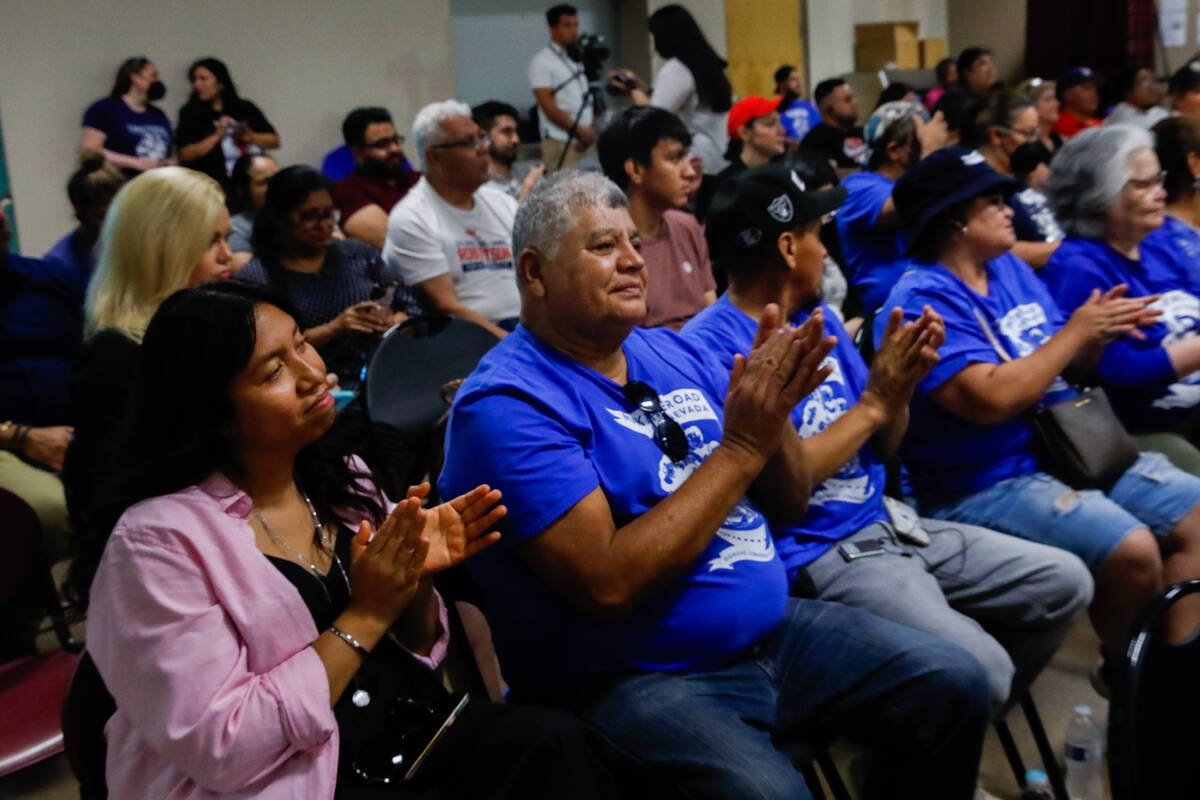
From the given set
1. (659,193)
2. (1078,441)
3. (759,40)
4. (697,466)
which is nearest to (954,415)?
(1078,441)

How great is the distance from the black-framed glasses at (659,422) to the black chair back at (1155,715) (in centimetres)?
74

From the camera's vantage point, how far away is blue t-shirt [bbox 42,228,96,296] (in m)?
3.35

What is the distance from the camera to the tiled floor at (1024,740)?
7.72 ft

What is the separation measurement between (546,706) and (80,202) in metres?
2.99

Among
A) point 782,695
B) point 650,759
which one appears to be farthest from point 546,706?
point 782,695

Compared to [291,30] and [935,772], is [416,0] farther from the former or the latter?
[935,772]

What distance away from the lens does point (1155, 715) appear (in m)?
1.14

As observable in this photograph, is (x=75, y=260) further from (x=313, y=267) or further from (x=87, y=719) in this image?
(x=87, y=719)

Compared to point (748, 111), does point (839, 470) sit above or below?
below

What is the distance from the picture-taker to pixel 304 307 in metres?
3.29

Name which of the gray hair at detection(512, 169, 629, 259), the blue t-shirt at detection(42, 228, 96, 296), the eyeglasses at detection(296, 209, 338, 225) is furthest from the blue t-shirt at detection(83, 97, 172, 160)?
the gray hair at detection(512, 169, 629, 259)

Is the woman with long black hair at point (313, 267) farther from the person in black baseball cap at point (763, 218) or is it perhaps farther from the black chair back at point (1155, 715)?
the black chair back at point (1155, 715)

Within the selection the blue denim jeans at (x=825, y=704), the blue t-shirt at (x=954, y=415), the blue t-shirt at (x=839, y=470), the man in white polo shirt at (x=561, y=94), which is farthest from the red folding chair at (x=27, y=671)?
the man in white polo shirt at (x=561, y=94)

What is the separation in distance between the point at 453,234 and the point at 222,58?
3419mm
